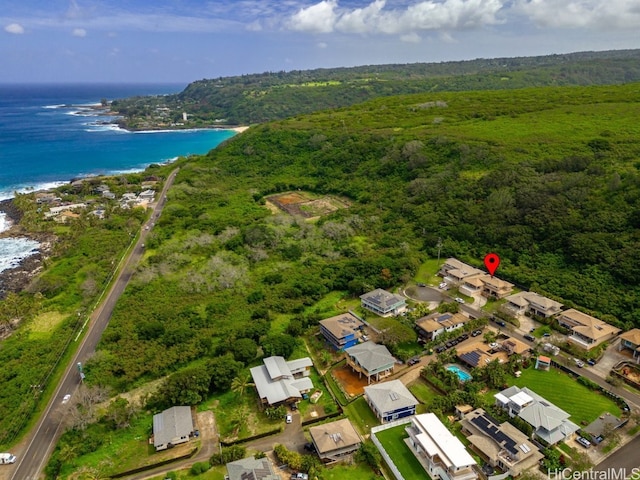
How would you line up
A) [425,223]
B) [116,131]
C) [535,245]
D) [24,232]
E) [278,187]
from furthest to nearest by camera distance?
[116,131] < [278,187] < [24,232] < [425,223] < [535,245]

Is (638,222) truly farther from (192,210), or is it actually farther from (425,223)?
(192,210)

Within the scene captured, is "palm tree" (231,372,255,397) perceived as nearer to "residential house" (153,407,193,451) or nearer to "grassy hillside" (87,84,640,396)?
"residential house" (153,407,193,451)

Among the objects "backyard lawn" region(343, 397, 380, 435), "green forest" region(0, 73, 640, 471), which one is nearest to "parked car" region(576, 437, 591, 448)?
"backyard lawn" region(343, 397, 380, 435)

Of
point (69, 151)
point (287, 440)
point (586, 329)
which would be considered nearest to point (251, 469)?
point (287, 440)

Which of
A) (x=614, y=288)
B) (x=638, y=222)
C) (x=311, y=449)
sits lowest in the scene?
(x=311, y=449)

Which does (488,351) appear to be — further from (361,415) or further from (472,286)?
(361,415)

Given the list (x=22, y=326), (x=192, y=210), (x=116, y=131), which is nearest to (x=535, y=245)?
(x=192, y=210)
